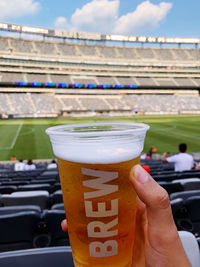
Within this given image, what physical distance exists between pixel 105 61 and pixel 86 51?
7528 millimetres

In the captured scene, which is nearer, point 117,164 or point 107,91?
point 117,164

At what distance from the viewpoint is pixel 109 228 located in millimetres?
1090

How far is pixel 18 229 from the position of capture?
2914mm

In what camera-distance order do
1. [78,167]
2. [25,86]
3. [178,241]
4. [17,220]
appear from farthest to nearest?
1. [25,86]
2. [17,220]
3. [178,241]
4. [78,167]

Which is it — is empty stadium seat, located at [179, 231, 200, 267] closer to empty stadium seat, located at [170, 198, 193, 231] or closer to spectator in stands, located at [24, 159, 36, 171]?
empty stadium seat, located at [170, 198, 193, 231]

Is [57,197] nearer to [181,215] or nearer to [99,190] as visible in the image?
[181,215]

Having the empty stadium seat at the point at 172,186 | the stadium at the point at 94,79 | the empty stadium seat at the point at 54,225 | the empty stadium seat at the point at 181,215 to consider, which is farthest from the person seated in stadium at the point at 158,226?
the stadium at the point at 94,79

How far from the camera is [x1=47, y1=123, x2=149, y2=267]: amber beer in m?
1.04

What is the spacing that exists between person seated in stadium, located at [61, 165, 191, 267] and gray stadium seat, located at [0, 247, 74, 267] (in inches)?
20.1

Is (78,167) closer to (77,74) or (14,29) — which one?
(77,74)

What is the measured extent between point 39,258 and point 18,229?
1911 millimetres

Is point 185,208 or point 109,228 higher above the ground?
point 109,228

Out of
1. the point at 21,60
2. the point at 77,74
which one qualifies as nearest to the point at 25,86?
the point at 21,60

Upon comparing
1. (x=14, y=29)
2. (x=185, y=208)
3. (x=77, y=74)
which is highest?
(x=14, y=29)
